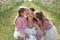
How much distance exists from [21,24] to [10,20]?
11 centimetres

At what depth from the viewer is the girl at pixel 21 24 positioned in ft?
6.61

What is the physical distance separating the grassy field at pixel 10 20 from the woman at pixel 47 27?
5cm

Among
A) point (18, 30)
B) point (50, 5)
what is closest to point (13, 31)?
point (18, 30)

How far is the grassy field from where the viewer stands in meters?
2.04

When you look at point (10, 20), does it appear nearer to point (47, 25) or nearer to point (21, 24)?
point (21, 24)

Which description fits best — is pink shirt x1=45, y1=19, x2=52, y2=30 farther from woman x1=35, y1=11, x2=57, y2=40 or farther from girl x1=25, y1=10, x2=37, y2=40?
girl x1=25, y1=10, x2=37, y2=40

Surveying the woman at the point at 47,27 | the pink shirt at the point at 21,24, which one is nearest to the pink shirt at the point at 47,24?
the woman at the point at 47,27

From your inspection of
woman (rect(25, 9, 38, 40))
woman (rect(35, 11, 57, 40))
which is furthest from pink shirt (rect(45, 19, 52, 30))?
woman (rect(25, 9, 38, 40))

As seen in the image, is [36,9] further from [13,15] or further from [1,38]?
[1,38]

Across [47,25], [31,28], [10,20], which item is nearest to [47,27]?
[47,25]

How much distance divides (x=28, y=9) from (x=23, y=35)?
227 millimetres

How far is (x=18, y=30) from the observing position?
203cm

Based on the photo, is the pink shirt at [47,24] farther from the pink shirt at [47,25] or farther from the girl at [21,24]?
the girl at [21,24]

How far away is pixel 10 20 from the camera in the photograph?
206 centimetres
